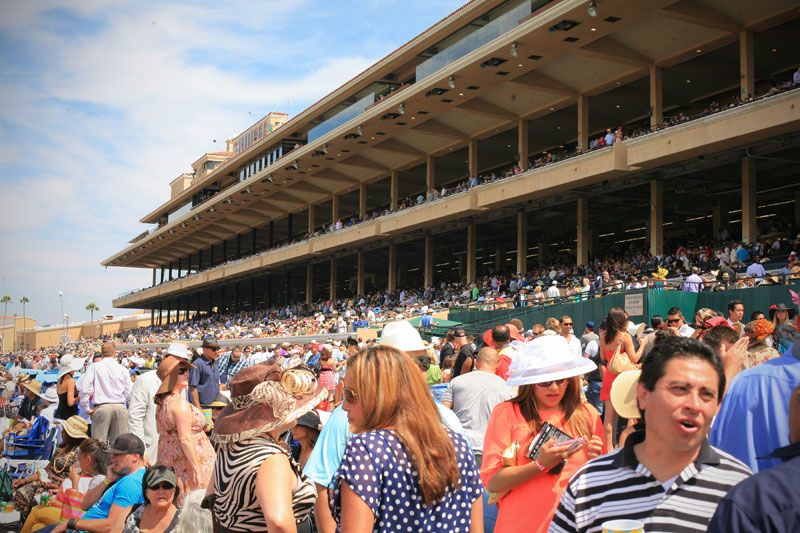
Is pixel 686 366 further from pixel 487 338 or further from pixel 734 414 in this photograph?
pixel 487 338

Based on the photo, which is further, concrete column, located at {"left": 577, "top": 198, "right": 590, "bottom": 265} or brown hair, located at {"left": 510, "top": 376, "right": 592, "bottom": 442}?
concrete column, located at {"left": 577, "top": 198, "right": 590, "bottom": 265}

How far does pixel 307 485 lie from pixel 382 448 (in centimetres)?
97

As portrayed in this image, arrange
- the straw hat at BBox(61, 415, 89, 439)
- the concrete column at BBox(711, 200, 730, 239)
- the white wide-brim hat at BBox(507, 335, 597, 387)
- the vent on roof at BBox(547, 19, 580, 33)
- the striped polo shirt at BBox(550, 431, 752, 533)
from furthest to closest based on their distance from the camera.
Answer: the concrete column at BBox(711, 200, 730, 239)
the vent on roof at BBox(547, 19, 580, 33)
the straw hat at BBox(61, 415, 89, 439)
the white wide-brim hat at BBox(507, 335, 597, 387)
the striped polo shirt at BBox(550, 431, 752, 533)

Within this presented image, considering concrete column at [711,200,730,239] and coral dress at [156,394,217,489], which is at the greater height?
concrete column at [711,200,730,239]

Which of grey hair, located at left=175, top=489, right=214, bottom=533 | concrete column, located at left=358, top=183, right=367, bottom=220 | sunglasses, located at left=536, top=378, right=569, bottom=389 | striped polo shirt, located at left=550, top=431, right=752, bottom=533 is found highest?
concrete column, located at left=358, top=183, right=367, bottom=220

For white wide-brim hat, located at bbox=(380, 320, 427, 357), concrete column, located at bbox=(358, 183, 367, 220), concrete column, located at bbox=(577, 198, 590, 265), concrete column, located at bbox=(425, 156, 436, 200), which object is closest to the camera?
white wide-brim hat, located at bbox=(380, 320, 427, 357)

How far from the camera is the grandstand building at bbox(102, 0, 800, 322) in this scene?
1031 inches

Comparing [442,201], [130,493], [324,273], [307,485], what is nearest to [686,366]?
[307,485]

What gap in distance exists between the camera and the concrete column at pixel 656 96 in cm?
2936

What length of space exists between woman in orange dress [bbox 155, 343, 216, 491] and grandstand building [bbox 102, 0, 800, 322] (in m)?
22.0

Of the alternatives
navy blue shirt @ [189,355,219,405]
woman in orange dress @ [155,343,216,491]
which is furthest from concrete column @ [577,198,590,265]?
woman in orange dress @ [155,343,216,491]

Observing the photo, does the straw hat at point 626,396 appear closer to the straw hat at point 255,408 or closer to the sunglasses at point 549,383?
the sunglasses at point 549,383

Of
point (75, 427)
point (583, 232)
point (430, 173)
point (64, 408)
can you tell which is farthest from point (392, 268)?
point (75, 427)

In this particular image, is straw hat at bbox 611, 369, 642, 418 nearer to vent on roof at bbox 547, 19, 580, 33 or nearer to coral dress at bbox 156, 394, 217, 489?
coral dress at bbox 156, 394, 217, 489
